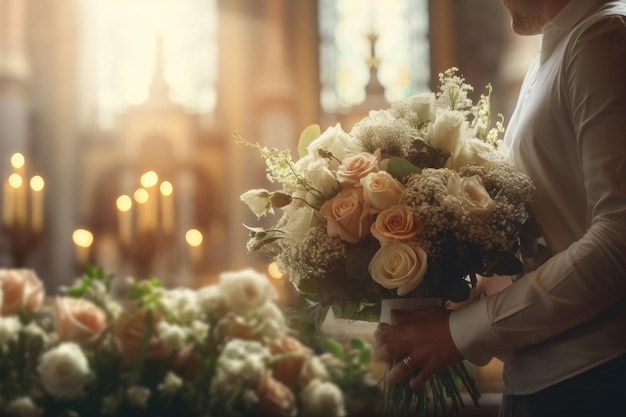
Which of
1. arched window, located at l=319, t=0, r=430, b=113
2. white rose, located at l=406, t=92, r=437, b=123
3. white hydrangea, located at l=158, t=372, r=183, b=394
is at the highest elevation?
arched window, located at l=319, t=0, r=430, b=113

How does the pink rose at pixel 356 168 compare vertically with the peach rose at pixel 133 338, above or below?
above

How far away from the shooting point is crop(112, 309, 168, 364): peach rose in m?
1.75

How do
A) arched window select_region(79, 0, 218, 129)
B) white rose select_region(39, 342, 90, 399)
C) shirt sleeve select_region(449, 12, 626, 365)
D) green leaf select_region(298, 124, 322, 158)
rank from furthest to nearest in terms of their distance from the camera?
arched window select_region(79, 0, 218, 129) → white rose select_region(39, 342, 90, 399) → green leaf select_region(298, 124, 322, 158) → shirt sleeve select_region(449, 12, 626, 365)

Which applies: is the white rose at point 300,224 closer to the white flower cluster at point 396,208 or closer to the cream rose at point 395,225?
the white flower cluster at point 396,208

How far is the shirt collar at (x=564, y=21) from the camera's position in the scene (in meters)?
1.28

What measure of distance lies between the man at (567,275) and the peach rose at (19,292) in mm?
996

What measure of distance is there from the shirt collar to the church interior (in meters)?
6.00

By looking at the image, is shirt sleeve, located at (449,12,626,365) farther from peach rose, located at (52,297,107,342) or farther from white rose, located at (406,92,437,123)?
peach rose, located at (52,297,107,342)

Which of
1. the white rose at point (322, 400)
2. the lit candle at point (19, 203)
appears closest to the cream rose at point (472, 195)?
the white rose at point (322, 400)

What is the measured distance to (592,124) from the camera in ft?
3.71

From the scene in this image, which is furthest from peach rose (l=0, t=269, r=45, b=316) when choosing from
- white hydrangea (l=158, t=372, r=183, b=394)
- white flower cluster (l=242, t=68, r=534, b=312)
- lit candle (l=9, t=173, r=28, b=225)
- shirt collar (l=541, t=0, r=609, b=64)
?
lit candle (l=9, t=173, r=28, b=225)

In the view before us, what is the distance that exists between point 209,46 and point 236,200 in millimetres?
Answer: 1846

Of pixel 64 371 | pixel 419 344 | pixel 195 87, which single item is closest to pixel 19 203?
pixel 195 87

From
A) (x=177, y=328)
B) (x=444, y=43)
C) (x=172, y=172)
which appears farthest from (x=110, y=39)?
(x=177, y=328)
